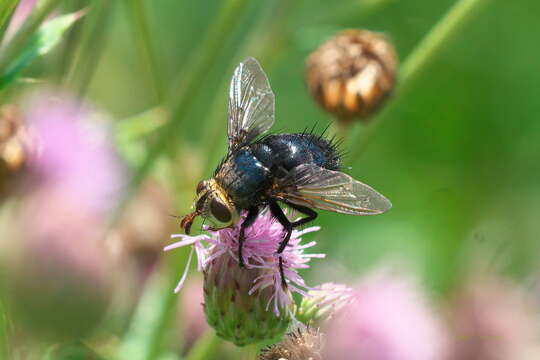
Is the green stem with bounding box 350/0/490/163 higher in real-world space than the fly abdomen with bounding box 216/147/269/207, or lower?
higher

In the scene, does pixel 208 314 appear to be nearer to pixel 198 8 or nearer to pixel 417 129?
pixel 417 129

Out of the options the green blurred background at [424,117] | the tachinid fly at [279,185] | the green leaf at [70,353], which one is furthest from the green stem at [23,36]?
the green blurred background at [424,117]

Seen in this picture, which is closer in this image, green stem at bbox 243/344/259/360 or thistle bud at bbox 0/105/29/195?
green stem at bbox 243/344/259/360

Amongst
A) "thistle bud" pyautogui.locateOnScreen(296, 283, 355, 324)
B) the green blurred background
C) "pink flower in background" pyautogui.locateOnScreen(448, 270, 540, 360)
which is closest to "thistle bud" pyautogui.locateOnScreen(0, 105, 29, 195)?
the green blurred background

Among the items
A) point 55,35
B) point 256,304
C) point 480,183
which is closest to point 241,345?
point 256,304

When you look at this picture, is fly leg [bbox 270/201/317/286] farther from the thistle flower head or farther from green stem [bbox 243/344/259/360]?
green stem [bbox 243/344/259/360]

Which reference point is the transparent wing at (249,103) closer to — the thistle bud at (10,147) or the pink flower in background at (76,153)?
the thistle bud at (10,147)
